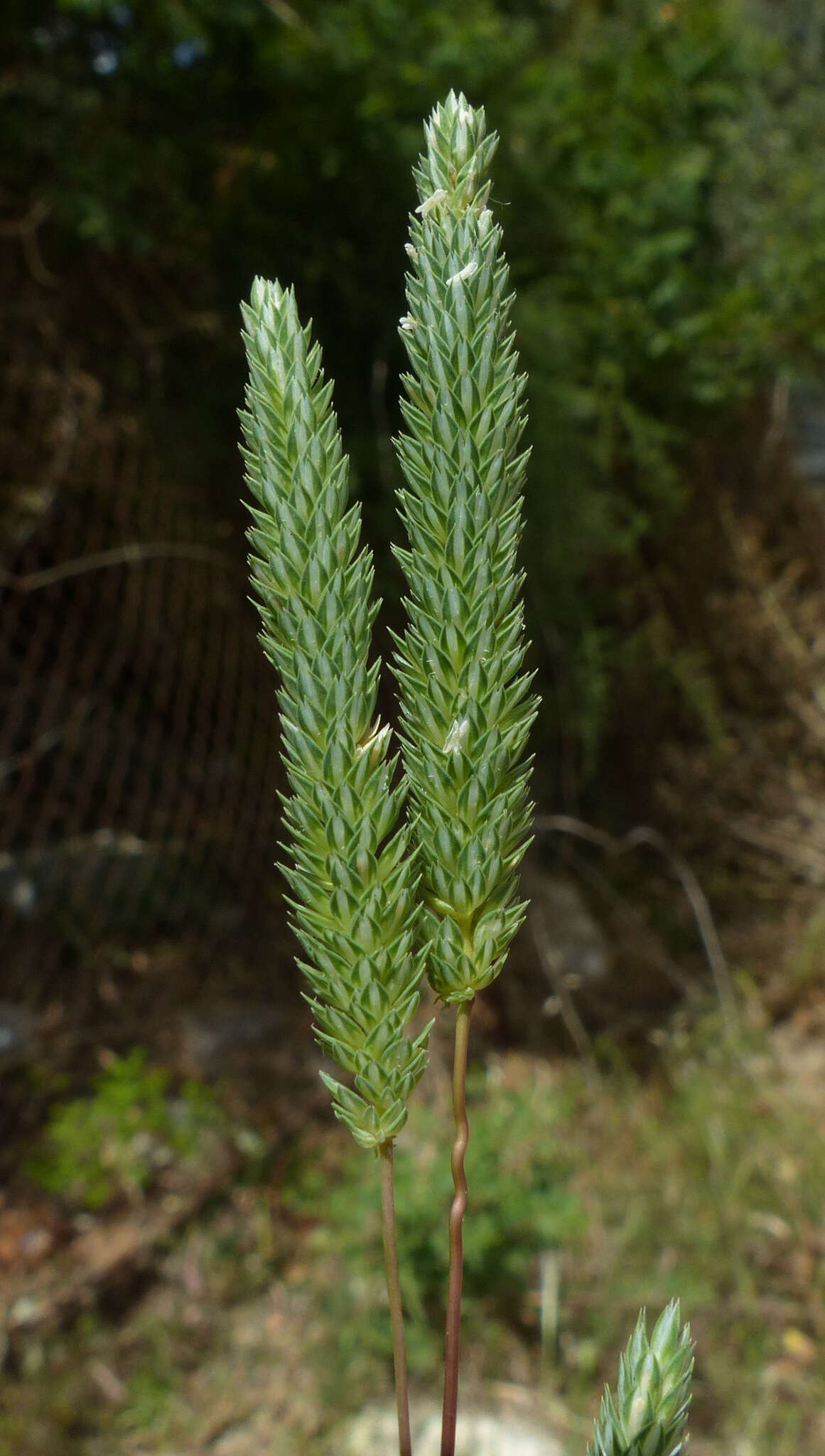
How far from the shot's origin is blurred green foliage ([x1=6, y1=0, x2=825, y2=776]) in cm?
285

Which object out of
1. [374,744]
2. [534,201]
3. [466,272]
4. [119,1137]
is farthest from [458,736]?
[534,201]

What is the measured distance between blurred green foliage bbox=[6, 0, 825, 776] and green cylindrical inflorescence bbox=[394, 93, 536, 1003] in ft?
7.90

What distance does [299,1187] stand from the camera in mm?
3391

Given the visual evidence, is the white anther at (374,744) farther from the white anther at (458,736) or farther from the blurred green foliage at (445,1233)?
the blurred green foliage at (445,1233)

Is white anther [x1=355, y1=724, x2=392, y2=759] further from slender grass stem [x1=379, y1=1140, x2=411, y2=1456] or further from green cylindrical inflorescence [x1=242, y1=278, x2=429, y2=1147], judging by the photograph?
slender grass stem [x1=379, y1=1140, x2=411, y2=1456]

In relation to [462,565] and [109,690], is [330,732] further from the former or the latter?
[109,690]

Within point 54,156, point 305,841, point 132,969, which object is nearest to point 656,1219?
point 132,969

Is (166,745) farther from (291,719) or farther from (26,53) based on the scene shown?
(291,719)

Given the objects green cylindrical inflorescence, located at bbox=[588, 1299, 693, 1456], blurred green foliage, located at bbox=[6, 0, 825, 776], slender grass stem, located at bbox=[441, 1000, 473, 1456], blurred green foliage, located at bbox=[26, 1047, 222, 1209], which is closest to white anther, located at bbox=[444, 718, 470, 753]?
slender grass stem, located at bbox=[441, 1000, 473, 1456]

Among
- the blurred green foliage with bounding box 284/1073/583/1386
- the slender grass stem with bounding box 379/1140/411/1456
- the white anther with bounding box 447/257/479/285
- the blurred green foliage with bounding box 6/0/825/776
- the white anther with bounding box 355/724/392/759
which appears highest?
the blurred green foliage with bounding box 6/0/825/776

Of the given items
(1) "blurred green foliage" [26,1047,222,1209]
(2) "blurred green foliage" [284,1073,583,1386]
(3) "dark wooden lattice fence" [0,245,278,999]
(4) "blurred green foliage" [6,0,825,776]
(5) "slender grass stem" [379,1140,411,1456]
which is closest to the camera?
(5) "slender grass stem" [379,1140,411,1456]

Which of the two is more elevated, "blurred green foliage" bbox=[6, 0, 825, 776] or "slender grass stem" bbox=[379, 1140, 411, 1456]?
"blurred green foliage" bbox=[6, 0, 825, 776]

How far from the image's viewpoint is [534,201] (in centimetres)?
354

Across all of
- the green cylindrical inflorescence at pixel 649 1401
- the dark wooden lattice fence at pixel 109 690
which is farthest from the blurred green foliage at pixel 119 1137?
the green cylindrical inflorescence at pixel 649 1401
